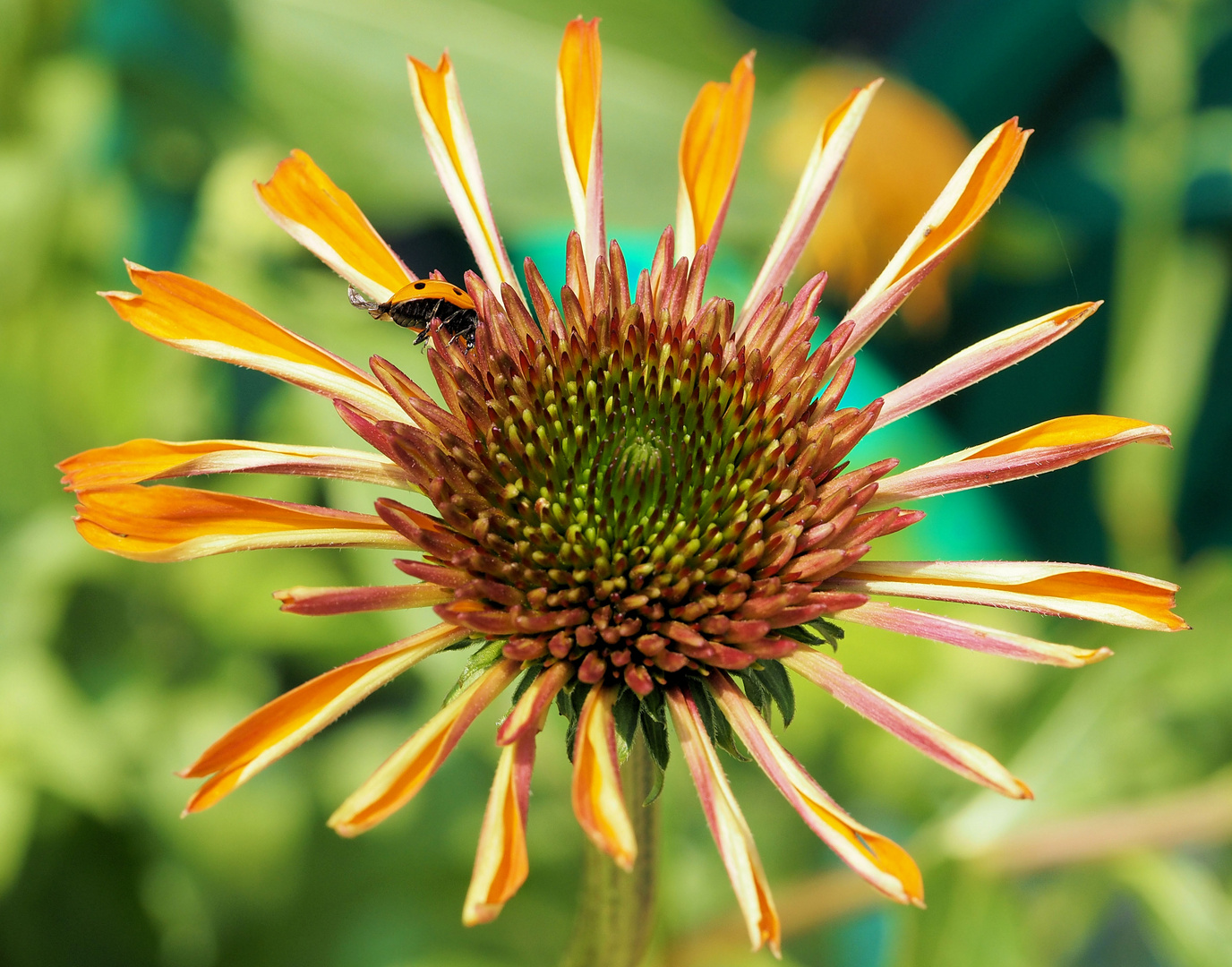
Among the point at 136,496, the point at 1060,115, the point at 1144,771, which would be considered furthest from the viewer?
the point at 1060,115

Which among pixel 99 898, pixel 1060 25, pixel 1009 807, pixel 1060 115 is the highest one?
pixel 1060 25

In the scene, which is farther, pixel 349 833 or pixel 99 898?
pixel 99 898

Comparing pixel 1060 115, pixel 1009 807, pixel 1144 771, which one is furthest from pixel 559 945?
pixel 1060 115

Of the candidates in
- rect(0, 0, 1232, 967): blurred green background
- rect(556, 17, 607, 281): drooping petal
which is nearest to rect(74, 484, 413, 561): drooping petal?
rect(556, 17, 607, 281): drooping petal

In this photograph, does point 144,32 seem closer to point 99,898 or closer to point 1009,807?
point 99,898

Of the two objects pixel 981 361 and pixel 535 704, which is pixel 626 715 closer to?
pixel 535 704

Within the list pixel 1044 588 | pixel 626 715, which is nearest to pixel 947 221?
pixel 1044 588

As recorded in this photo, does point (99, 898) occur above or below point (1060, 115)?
below

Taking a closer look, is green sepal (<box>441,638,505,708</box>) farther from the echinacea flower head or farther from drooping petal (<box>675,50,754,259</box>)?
drooping petal (<box>675,50,754,259</box>)
